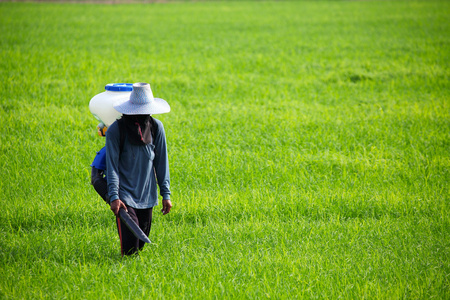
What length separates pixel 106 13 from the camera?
24.3 m

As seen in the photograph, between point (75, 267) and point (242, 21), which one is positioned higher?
point (242, 21)

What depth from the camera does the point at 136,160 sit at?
4113 mm

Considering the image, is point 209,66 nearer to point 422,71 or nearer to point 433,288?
point 422,71

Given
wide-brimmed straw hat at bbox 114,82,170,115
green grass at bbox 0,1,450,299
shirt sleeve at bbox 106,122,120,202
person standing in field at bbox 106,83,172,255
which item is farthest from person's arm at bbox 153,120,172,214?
green grass at bbox 0,1,450,299

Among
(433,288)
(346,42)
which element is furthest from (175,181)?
(346,42)

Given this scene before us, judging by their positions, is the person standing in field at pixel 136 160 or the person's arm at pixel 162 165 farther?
the person's arm at pixel 162 165

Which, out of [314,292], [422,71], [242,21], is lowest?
[314,292]

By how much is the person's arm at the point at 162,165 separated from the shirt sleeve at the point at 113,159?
0.40 meters

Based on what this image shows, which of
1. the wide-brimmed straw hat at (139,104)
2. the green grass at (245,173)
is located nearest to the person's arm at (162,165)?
the wide-brimmed straw hat at (139,104)

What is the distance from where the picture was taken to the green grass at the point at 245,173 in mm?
4145

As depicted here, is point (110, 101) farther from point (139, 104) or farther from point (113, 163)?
point (113, 163)

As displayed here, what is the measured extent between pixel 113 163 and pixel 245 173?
281 cm

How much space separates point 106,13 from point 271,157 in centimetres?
2013

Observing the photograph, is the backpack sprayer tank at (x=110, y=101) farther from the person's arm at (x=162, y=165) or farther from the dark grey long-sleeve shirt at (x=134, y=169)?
the person's arm at (x=162, y=165)
